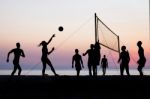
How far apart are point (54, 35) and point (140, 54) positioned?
4.21 m
